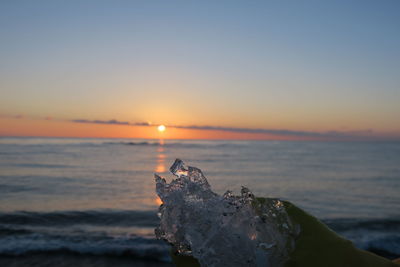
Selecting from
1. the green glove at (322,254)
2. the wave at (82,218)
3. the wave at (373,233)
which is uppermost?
the green glove at (322,254)

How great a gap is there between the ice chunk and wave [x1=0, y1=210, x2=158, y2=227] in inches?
255

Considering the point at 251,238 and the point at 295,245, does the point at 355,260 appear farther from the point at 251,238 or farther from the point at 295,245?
the point at 251,238

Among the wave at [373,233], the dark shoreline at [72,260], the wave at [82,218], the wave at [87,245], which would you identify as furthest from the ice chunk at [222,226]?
the wave at [82,218]

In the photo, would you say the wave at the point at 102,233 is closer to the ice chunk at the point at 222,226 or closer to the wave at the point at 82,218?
the wave at the point at 82,218

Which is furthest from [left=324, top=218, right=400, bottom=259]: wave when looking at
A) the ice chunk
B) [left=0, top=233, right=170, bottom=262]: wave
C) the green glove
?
the ice chunk

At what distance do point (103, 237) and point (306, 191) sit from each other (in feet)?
27.6

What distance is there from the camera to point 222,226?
151cm

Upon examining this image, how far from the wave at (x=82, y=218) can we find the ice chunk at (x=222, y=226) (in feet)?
21.3

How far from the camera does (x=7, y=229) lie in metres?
6.93

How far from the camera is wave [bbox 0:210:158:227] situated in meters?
7.72

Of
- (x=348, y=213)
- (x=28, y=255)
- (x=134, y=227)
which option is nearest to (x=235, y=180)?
(x=348, y=213)

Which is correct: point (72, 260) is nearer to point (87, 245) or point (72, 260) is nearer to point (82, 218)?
point (87, 245)

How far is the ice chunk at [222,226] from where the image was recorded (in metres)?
1.45

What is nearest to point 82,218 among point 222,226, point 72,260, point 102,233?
point 102,233
